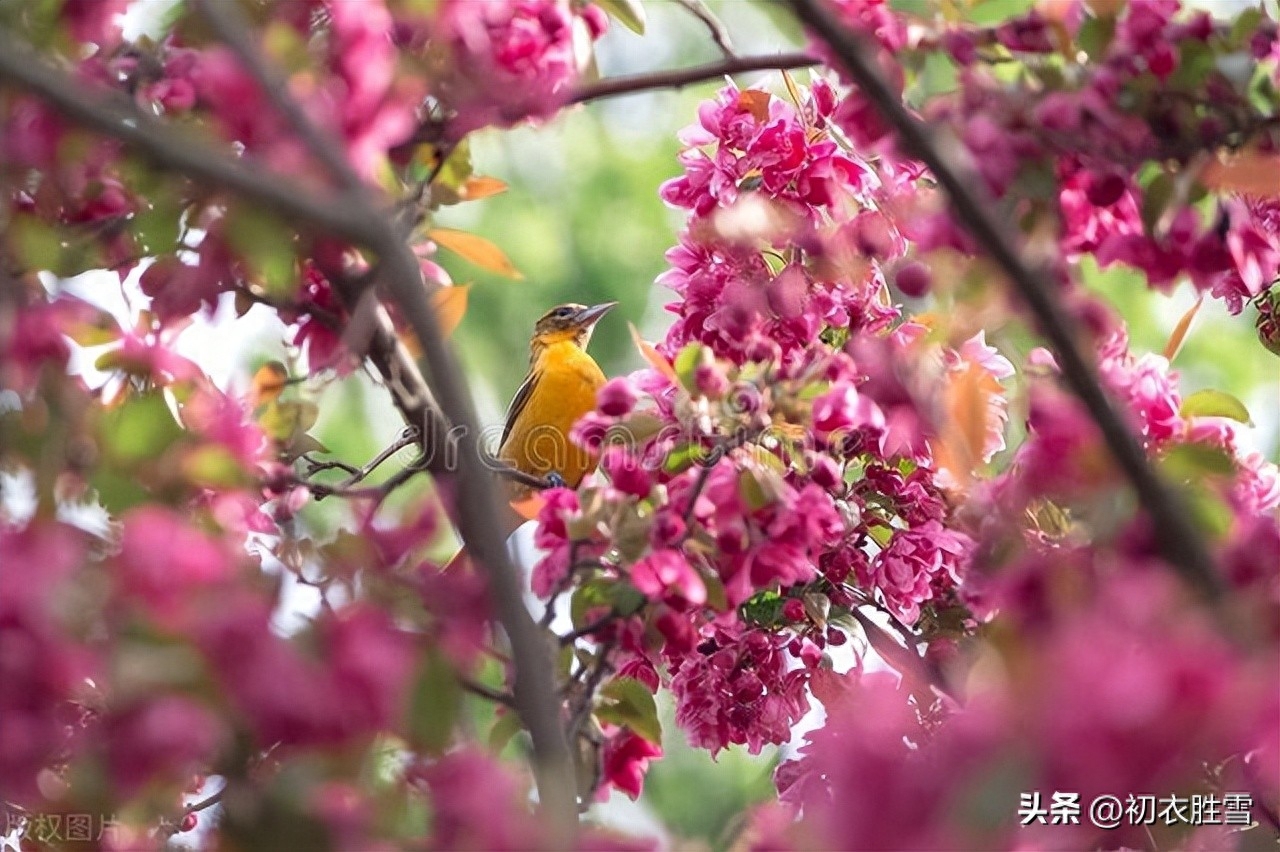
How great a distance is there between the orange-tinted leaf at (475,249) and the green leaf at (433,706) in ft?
1.88

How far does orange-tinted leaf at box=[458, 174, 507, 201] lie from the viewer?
164 cm

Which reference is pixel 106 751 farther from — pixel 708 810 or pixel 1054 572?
pixel 708 810

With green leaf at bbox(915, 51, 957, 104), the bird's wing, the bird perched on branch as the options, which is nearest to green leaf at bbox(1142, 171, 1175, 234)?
green leaf at bbox(915, 51, 957, 104)

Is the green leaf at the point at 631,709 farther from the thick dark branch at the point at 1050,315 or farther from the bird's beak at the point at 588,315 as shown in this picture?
the bird's beak at the point at 588,315

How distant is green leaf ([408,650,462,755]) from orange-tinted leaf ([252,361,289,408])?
0.66 meters

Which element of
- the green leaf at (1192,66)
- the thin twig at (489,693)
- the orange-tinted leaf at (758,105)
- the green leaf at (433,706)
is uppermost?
the orange-tinted leaf at (758,105)

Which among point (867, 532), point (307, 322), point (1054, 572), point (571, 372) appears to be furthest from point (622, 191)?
point (1054, 572)

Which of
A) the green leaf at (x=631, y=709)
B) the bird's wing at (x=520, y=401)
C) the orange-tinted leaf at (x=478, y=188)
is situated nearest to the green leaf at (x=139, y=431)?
the orange-tinted leaf at (x=478, y=188)

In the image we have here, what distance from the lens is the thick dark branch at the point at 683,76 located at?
161 cm

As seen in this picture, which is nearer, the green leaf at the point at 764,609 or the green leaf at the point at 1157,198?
the green leaf at the point at 1157,198

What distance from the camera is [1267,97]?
1371mm

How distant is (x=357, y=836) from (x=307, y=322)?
2.60ft

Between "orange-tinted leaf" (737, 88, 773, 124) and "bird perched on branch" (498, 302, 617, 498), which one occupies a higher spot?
"bird perched on branch" (498, 302, 617, 498)

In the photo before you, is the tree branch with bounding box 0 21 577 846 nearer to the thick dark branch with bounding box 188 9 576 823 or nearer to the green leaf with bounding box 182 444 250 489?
the thick dark branch with bounding box 188 9 576 823
